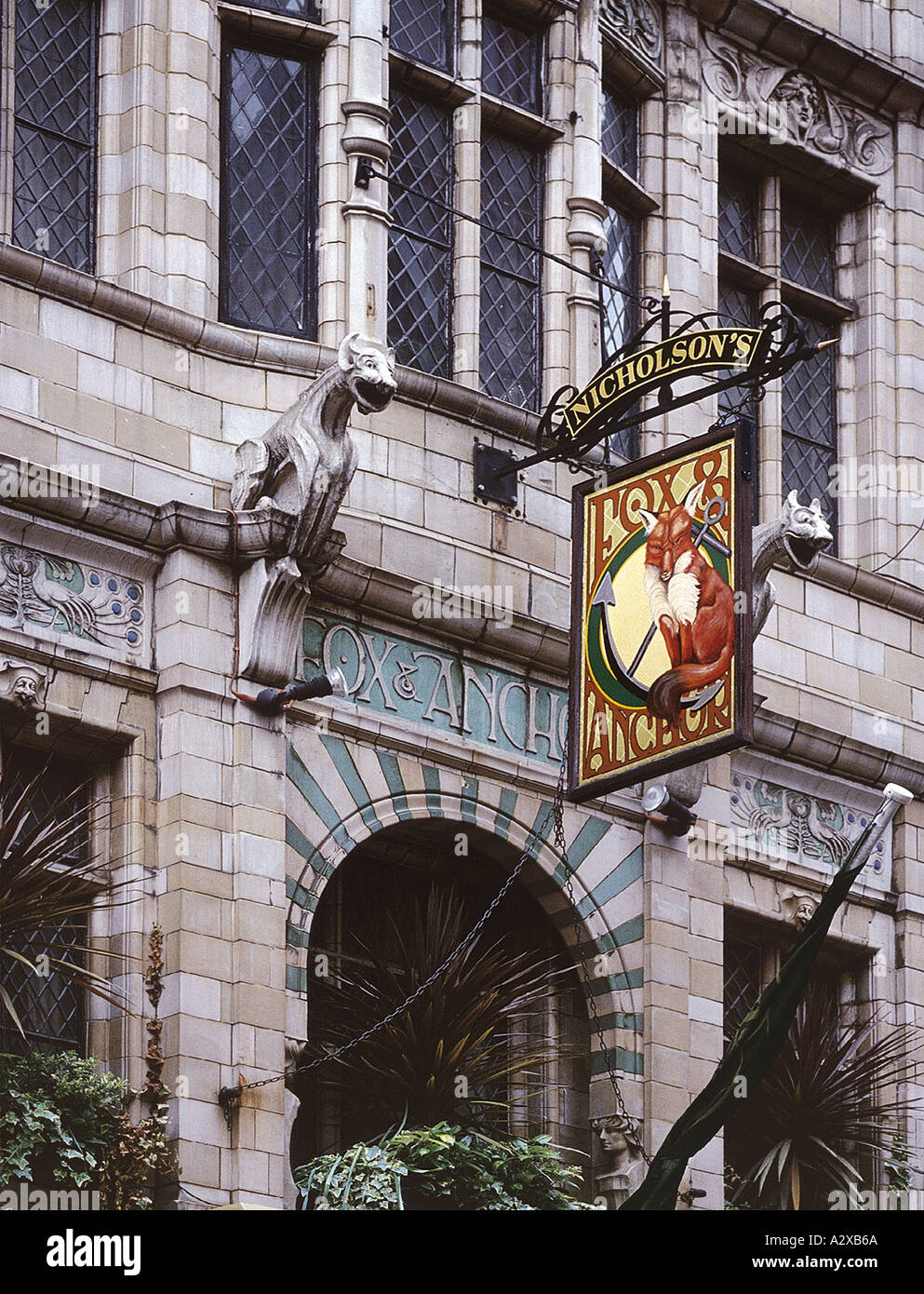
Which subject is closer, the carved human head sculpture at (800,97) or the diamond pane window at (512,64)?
the diamond pane window at (512,64)

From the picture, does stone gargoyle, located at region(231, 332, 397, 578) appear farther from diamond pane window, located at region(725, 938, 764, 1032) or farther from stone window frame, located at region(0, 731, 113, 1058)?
diamond pane window, located at region(725, 938, 764, 1032)

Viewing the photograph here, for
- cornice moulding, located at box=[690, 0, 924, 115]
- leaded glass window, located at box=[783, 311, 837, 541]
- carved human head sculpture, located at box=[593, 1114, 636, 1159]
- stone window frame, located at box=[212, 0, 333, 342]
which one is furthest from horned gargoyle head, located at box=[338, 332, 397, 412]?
cornice moulding, located at box=[690, 0, 924, 115]

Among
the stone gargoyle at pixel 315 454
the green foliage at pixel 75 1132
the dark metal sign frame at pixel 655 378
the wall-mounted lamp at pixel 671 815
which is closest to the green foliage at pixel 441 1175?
the green foliage at pixel 75 1132

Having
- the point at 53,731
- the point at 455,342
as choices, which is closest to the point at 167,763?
the point at 53,731

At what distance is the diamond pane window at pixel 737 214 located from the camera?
98.6 ft

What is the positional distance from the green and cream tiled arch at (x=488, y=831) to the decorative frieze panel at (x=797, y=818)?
1294mm

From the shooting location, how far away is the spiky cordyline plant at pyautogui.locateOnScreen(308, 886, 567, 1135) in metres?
24.0

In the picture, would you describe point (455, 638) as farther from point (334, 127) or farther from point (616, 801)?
point (334, 127)

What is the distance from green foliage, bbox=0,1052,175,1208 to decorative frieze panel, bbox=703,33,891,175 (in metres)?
10.9

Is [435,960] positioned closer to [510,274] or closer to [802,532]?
[802,532]

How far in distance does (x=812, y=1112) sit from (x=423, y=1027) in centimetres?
375

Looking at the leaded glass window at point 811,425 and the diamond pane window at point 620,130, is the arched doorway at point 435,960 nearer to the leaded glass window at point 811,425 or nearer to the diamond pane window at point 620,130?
the leaded glass window at point 811,425
